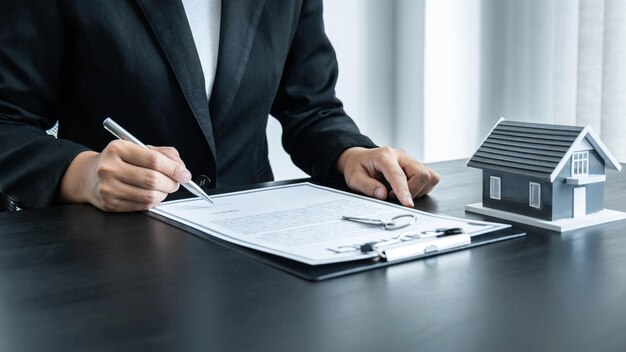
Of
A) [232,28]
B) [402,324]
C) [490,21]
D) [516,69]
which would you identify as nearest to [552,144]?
[402,324]

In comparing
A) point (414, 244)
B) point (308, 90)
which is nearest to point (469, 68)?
point (308, 90)

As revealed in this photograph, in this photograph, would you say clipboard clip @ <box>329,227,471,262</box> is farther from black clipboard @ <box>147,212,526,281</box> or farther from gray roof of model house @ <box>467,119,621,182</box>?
gray roof of model house @ <box>467,119,621,182</box>

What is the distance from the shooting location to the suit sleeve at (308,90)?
1.66 metres

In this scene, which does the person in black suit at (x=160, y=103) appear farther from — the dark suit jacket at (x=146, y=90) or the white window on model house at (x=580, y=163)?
the white window on model house at (x=580, y=163)

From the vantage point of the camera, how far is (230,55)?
1.56 metres

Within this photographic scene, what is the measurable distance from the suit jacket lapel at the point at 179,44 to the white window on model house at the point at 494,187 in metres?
0.58

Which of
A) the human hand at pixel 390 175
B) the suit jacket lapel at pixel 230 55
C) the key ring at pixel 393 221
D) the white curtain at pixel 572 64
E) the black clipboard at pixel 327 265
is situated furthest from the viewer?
the white curtain at pixel 572 64

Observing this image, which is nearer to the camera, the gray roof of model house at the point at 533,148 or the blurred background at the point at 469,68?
the gray roof of model house at the point at 533,148

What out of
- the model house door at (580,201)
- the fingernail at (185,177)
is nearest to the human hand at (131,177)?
the fingernail at (185,177)

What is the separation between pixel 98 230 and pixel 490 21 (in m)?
2.32

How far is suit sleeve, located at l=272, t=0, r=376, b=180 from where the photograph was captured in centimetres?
166

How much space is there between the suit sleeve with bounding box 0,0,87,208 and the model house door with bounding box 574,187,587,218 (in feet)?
2.45

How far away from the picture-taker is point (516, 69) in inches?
107

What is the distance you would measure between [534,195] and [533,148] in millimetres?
65
